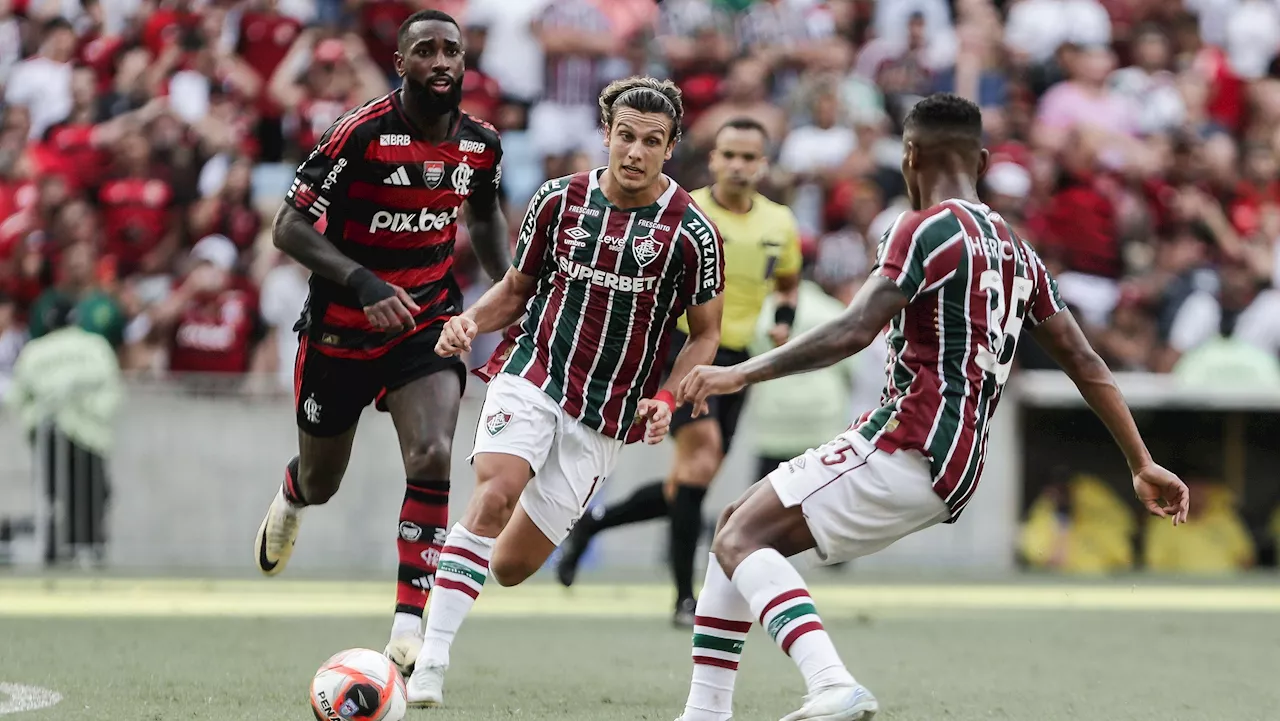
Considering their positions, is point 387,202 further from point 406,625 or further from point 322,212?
point 406,625

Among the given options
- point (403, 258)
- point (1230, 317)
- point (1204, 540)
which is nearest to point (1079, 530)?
point (1204, 540)

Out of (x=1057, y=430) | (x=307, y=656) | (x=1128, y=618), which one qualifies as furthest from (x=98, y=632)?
(x=1057, y=430)

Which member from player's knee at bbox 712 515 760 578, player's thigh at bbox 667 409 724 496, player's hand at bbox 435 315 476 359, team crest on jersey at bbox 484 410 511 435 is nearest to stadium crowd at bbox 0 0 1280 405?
player's thigh at bbox 667 409 724 496

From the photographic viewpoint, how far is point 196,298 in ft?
47.6

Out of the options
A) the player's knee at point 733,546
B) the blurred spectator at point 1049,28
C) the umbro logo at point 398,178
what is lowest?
the player's knee at point 733,546

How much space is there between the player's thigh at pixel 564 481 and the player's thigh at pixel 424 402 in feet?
1.36

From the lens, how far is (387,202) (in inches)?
289

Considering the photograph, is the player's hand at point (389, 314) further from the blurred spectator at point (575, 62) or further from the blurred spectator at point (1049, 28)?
the blurred spectator at point (1049, 28)

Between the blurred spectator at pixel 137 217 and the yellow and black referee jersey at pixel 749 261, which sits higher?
the blurred spectator at pixel 137 217

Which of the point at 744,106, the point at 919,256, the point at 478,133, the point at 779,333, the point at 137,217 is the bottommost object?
the point at 779,333

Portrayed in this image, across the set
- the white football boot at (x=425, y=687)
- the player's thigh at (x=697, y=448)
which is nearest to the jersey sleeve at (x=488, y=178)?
the white football boot at (x=425, y=687)

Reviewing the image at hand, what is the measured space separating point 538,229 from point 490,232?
93cm

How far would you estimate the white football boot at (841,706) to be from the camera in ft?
16.1

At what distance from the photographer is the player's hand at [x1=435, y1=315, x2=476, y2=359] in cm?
630
